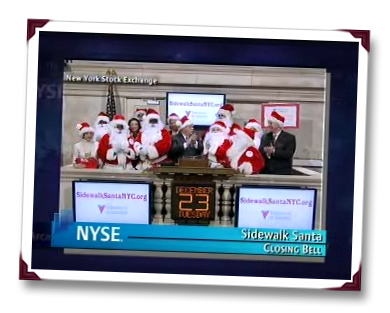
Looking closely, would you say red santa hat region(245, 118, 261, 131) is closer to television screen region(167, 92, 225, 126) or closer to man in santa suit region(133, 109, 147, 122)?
television screen region(167, 92, 225, 126)

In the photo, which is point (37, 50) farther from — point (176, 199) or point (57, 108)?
point (176, 199)

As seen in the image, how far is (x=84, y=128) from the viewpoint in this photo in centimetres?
326

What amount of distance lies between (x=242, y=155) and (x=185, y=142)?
0.33 meters

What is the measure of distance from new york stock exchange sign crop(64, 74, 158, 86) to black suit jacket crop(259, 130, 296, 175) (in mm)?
711

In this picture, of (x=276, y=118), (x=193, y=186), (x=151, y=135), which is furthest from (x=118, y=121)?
(x=276, y=118)

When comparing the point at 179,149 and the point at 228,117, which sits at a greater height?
the point at 228,117

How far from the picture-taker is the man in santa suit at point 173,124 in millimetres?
3244

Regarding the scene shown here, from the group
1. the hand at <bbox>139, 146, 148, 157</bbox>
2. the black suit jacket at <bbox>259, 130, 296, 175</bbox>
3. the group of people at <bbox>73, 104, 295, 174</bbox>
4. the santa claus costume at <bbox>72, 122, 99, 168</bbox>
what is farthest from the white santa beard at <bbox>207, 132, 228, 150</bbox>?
the santa claus costume at <bbox>72, 122, 99, 168</bbox>

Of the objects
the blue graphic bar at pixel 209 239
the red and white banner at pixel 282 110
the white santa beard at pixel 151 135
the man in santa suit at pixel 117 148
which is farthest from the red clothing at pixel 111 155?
the red and white banner at pixel 282 110

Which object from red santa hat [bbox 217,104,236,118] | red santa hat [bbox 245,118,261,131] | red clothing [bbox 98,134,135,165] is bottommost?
red clothing [bbox 98,134,135,165]

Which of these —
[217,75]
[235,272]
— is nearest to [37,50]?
[217,75]

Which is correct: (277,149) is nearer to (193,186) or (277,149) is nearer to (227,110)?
(227,110)

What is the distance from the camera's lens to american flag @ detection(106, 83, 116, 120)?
3244mm

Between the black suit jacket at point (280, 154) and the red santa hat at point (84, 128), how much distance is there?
3.16 ft
